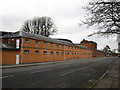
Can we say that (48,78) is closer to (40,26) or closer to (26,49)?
(26,49)

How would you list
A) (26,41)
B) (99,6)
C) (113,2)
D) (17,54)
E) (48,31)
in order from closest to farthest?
1. (113,2)
2. (99,6)
3. (17,54)
4. (26,41)
5. (48,31)

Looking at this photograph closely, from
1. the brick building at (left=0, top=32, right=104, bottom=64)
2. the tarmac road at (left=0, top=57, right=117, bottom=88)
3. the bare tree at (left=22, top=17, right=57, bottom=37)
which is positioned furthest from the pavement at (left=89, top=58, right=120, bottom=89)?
the bare tree at (left=22, top=17, right=57, bottom=37)

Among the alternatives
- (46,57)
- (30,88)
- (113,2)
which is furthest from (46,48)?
(30,88)

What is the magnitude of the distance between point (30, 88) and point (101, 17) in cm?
1319

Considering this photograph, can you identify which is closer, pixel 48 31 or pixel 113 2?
pixel 113 2

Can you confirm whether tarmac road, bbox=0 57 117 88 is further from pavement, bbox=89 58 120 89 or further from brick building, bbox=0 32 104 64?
brick building, bbox=0 32 104 64

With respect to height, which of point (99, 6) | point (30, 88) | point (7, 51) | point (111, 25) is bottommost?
point (30, 88)

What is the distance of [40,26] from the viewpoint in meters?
55.3

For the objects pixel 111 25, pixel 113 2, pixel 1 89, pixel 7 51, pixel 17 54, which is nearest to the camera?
pixel 1 89

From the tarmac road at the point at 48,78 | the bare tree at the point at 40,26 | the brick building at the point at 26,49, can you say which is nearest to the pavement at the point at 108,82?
the tarmac road at the point at 48,78

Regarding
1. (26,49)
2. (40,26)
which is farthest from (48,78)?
(40,26)

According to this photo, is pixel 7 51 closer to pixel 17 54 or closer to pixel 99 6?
pixel 17 54

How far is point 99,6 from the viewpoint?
1593cm

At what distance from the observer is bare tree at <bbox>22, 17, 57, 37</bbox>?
55.2 meters
